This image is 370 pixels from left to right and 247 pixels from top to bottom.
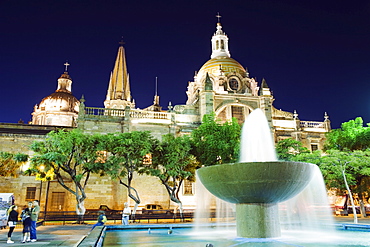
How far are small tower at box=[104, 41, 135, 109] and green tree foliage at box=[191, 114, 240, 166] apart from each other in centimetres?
2658

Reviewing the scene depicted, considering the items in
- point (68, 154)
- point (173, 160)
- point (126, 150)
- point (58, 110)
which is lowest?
point (173, 160)

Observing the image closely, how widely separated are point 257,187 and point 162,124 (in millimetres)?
25360

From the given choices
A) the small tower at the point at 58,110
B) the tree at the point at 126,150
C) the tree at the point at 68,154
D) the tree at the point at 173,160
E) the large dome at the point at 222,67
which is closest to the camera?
the tree at the point at 68,154

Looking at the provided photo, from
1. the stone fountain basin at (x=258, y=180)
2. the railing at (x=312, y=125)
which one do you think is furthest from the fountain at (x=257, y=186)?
the railing at (x=312, y=125)

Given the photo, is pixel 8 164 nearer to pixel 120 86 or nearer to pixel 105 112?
pixel 105 112

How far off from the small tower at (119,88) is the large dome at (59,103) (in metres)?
6.74

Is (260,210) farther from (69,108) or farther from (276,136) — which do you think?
(69,108)

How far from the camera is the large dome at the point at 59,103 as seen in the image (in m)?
54.7

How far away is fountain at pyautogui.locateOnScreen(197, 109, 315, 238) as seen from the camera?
339 inches

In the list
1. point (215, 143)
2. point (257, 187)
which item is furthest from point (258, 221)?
point (215, 143)

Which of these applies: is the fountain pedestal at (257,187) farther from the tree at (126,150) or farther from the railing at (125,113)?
the railing at (125,113)

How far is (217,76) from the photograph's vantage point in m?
41.3

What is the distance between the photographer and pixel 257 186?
8781 millimetres

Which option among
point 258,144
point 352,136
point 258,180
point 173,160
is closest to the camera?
point 258,180
